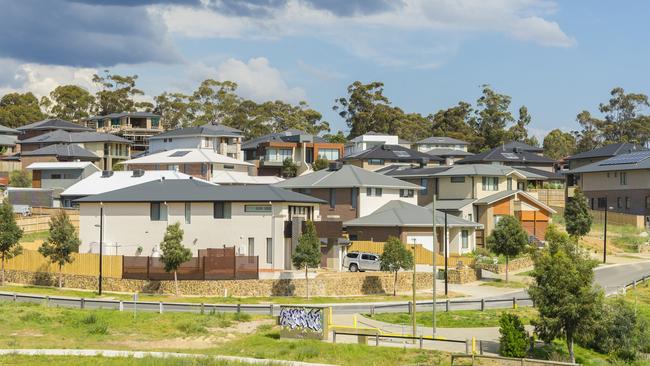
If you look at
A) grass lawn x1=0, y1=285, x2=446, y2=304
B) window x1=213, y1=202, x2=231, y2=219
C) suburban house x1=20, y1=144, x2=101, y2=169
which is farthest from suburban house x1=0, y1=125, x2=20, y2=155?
grass lawn x1=0, y1=285, x2=446, y2=304

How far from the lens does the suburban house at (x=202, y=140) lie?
14000cm

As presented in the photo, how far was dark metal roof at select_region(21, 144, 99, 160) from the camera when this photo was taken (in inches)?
5202

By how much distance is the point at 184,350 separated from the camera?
44.8 m

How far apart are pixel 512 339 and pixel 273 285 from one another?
73.8 ft

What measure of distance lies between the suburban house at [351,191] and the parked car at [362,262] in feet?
46.2

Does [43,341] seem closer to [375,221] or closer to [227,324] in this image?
[227,324]

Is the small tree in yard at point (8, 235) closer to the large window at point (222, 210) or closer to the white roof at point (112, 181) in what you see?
the large window at point (222, 210)

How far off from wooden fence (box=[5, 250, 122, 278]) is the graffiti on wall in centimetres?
2099

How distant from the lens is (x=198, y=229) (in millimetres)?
69812

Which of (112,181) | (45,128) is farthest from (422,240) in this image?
(45,128)

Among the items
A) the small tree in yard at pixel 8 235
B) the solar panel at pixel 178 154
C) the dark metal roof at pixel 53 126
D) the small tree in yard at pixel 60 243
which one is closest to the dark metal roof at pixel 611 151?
the solar panel at pixel 178 154

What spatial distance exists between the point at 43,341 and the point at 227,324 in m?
9.67

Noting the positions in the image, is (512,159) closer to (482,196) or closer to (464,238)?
(482,196)

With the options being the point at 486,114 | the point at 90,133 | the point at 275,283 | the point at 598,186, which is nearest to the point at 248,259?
the point at 275,283
